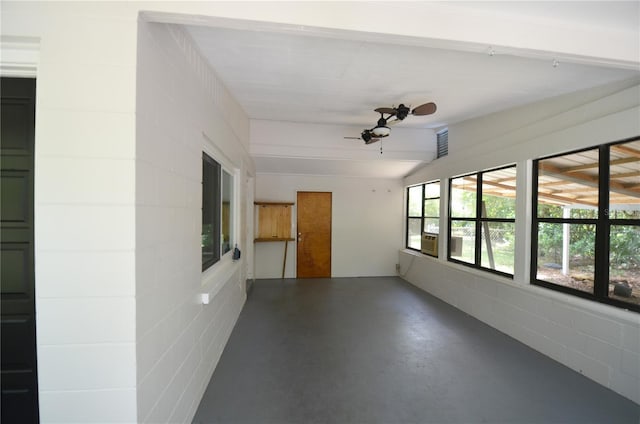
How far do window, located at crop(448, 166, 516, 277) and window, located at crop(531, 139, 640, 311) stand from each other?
1.32 feet

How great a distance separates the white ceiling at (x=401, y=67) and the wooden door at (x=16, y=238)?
1.13 metres

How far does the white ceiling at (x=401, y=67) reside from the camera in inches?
64.1

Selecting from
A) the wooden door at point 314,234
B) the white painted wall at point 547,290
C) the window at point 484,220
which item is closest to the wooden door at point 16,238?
the white painted wall at point 547,290

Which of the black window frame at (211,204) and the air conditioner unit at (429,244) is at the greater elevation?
the black window frame at (211,204)

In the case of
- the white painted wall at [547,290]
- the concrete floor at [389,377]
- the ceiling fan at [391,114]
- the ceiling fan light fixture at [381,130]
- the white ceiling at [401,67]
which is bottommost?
the concrete floor at [389,377]

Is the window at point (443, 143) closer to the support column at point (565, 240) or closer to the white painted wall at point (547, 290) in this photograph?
the white painted wall at point (547, 290)

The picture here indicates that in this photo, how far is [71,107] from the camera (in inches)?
48.4

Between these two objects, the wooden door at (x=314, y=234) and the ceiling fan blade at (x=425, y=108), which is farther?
the wooden door at (x=314, y=234)

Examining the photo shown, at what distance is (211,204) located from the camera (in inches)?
111

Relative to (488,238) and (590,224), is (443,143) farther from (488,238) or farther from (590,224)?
(590,224)

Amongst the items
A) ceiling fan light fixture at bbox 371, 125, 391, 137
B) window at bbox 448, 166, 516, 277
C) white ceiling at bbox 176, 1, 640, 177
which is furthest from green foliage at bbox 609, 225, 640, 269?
ceiling fan light fixture at bbox 371, 125, 391, 137

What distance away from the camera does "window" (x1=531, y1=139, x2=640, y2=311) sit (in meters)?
2.36

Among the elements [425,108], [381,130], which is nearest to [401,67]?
[425,108]

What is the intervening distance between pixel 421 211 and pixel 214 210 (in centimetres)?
454
